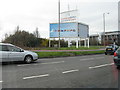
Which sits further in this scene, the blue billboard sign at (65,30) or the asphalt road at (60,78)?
the blue billboard sign at (65,30)

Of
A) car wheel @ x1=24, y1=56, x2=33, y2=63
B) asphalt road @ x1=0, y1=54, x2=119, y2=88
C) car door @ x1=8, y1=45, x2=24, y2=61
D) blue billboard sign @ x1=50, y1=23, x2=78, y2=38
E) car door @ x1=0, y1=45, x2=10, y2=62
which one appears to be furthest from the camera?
blue billboard sign @ x1=50, y1=23, x2=78, y2=38

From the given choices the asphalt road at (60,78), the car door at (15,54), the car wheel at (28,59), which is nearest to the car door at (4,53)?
the car door at (15,54)

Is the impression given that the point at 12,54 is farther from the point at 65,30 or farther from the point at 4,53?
the point at 65,30

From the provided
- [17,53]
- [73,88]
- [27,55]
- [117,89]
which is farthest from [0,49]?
[117,89]

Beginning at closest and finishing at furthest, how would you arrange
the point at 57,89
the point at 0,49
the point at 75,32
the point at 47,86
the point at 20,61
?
1. the point at 57,89
2. the point at 47,86
3. the point at 0,49
4. the point at 20,61
5. the point at 75,32

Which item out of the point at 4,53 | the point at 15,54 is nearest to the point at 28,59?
the point at 15,54

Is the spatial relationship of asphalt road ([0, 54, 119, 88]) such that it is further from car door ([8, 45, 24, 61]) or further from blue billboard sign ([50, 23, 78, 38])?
blue billboard sign ([50, 23, 78, 38])

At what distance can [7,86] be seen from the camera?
483cm

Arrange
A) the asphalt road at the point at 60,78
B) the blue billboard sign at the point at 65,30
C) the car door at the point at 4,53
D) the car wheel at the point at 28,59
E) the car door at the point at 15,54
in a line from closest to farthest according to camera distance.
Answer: the asphalt road at the point at 60,78, the car door at the point at 4,53, the car door at the point at 15,54, the car wheel at the point at 28,59, the blue billboard sign at the point at 65,30

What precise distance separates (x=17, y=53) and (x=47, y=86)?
6.29 metres

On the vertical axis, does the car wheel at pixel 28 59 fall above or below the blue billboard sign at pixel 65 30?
below

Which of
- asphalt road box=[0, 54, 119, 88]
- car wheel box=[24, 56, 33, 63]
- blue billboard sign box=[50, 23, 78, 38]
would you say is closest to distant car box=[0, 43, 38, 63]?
car wheel box=[24, 56, 33, 63]

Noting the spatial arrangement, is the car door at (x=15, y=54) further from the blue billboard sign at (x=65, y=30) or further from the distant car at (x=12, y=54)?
the blue billboard sign at (x=65, y=30)

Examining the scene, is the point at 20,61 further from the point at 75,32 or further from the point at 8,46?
the point at 75,32
